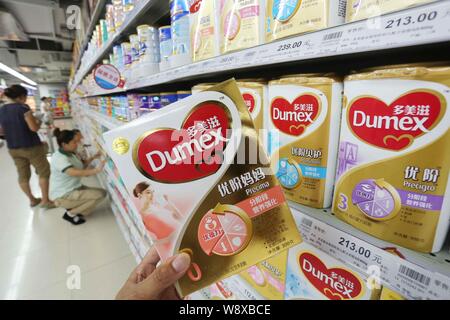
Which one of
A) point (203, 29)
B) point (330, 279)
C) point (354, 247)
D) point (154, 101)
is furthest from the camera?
point (154, 101)

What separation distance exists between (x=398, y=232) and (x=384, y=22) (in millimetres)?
332

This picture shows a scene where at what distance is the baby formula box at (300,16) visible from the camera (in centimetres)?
44

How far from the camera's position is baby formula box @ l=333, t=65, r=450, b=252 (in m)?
0.35

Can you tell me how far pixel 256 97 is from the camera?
23.7 inches

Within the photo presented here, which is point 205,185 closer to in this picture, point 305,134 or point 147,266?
point 305,134

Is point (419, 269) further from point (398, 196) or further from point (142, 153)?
point (142, 153)

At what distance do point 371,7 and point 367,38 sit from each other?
0.06 metres

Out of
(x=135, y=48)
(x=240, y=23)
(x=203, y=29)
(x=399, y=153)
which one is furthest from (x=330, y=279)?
(x=135, y=48)

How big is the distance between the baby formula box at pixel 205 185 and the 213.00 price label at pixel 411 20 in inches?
9.6

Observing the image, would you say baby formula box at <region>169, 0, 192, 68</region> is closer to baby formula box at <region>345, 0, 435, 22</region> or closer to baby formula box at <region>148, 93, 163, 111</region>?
baby formula box at <region>148, 93, 163, 111</region>

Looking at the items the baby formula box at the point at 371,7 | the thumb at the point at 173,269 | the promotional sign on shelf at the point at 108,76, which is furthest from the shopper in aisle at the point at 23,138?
the baby formula box at the point at 371,7

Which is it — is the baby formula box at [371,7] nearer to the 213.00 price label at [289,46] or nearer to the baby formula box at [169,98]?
the 213.00 price label at [289,46]

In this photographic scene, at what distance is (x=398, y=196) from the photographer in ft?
1.29
